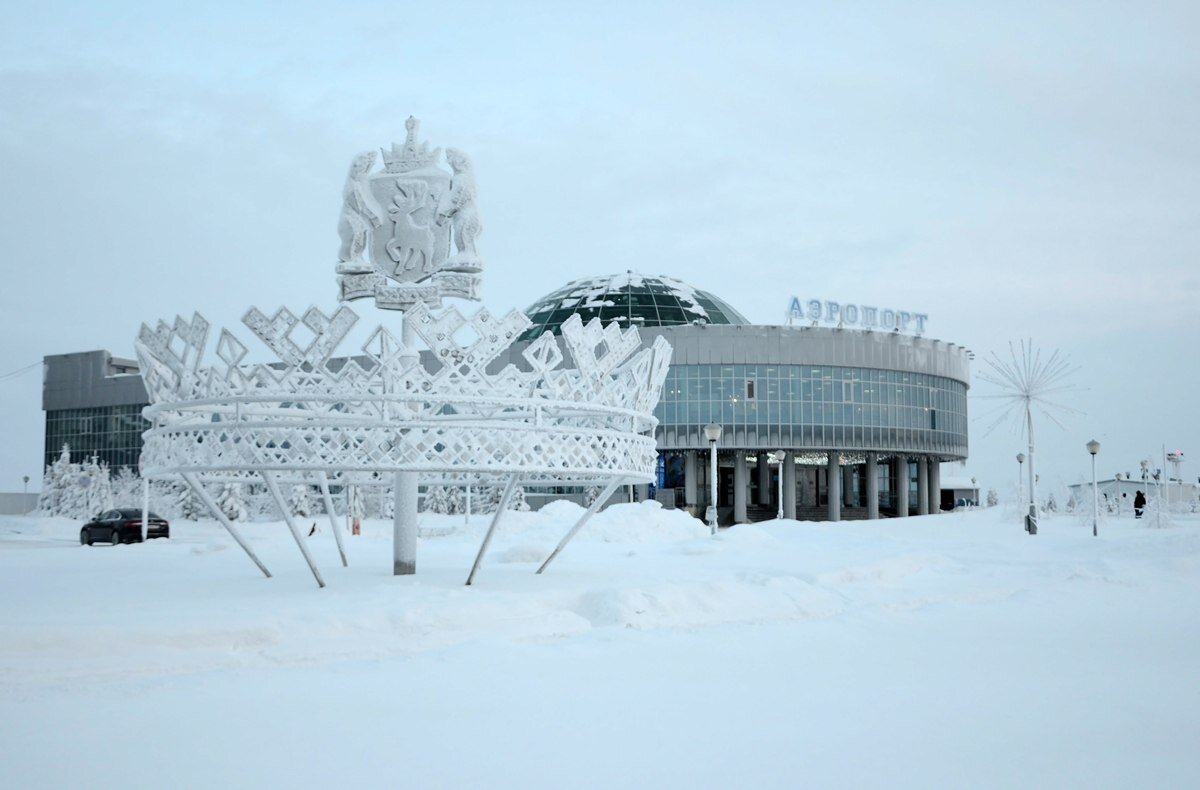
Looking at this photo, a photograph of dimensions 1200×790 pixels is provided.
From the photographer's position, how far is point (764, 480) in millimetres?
78750

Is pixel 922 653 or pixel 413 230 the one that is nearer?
pixel 922 653

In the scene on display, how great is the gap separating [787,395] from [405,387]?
2420 inches

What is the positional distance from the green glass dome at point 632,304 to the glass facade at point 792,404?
15.5ft

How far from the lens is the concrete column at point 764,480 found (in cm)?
7831

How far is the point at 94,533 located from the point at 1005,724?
121 feet

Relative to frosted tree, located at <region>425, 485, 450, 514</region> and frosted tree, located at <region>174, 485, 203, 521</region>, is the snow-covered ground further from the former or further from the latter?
frosted tree, located at <region>174, 485, 203, 521</region>

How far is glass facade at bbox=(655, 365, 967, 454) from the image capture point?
71438 mm

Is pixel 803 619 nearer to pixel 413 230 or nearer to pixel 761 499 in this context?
pixel 413 230

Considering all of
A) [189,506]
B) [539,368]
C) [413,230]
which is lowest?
[189,506]

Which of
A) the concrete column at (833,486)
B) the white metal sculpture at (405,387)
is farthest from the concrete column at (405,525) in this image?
the concrete column at (833,486)

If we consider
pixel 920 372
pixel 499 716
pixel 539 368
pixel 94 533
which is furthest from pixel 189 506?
pixel 499 716

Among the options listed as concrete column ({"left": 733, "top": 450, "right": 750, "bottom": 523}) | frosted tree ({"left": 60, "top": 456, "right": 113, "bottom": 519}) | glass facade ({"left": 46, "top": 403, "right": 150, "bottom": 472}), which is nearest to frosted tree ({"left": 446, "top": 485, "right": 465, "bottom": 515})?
concrete column ({"left": 733, "top": 450, "right": 750, "bottom": 523})

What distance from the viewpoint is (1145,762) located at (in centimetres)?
682

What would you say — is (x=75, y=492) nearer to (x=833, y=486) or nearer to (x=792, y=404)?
(x=792, y=404)
